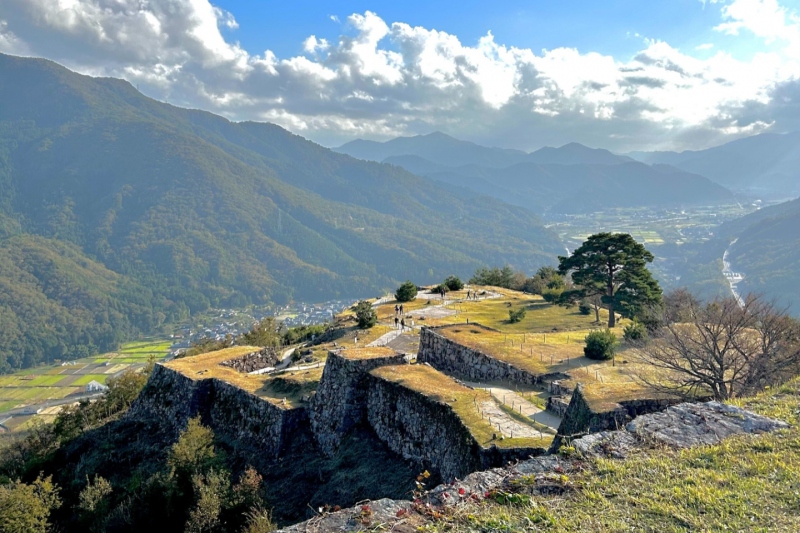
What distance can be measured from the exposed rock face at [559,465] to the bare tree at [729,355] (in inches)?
265

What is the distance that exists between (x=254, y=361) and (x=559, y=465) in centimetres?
2915

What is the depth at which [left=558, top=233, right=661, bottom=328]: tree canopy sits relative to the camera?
125 ft

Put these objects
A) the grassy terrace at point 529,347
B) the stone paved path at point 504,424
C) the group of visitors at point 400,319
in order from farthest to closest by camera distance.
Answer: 1. the group of visitors at point 400,319
2. the grassy terrace at point 529,347
3. the stone paved path at point 504,424

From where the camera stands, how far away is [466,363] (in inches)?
1039

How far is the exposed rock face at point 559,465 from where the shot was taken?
267 inches

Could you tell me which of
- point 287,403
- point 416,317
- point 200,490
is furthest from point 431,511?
point 416,317

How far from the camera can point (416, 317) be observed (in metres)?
44.8

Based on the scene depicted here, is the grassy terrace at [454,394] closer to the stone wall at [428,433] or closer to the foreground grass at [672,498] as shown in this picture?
the stone wall at [428,433]

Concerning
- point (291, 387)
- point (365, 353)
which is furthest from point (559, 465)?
point (291, 387)

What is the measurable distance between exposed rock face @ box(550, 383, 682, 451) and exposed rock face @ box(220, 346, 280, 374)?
2376 cm

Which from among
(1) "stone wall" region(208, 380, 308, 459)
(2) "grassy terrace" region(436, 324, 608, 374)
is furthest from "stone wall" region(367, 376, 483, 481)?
(2) "grassy terrace" region(436, 324, 608, 374)

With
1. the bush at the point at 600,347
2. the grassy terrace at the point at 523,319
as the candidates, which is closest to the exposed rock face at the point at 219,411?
the bush at the point at 600,347

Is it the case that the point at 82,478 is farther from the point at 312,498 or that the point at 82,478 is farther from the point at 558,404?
the point at 558,404

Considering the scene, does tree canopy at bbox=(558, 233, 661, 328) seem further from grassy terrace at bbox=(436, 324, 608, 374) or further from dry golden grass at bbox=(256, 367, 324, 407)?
dry golden grass at bbox=(256, 367, 324, 407)
